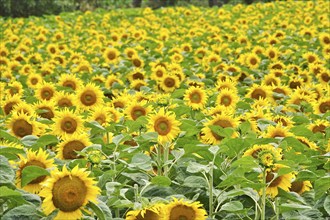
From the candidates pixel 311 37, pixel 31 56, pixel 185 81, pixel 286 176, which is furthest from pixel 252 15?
pixel 286 176

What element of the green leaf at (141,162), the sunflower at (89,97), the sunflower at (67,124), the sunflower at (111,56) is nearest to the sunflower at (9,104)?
the sunflower at (89,97)

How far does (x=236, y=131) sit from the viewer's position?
10.2 feet

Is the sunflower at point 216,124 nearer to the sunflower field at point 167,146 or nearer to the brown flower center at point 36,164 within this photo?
the sunflower field at point 167,146

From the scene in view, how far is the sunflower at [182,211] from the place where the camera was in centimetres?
212

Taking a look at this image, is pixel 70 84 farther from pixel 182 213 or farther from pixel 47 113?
pixel 182 213

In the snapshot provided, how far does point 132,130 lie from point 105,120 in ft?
1.54

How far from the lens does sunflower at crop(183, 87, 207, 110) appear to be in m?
4.29

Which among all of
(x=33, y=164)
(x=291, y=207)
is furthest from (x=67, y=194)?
(x=291, y=207)

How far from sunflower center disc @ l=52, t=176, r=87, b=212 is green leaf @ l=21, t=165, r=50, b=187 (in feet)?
0.85

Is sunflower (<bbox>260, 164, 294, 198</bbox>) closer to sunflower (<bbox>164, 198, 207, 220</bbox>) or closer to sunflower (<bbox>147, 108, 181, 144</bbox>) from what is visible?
sunflower (<bbox>164, 198, 207, 220</bbox>)

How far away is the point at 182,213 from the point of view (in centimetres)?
212

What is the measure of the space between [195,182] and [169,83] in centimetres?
314

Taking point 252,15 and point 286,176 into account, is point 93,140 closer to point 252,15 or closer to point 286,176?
point 286,176

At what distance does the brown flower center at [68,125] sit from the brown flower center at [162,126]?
0.60 metres
